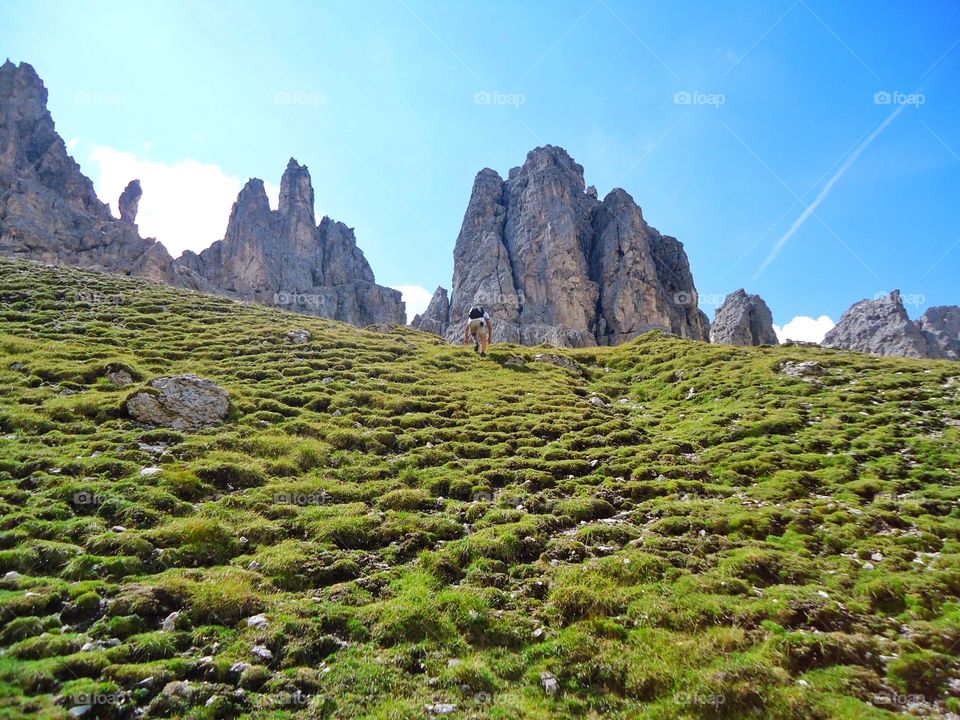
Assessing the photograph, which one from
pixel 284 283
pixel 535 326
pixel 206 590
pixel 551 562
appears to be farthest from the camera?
pixel 284 283

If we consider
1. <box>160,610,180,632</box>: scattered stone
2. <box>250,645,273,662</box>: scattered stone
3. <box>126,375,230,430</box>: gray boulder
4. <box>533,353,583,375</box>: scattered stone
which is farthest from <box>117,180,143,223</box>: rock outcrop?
<box>250,645,273,662</box>: scattered stone

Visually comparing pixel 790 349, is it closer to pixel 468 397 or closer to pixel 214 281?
pixel 468 397

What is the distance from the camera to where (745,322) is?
474 feet

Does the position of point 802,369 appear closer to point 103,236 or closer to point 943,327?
point 103,236

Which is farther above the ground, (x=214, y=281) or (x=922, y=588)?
(x=214, y=281)

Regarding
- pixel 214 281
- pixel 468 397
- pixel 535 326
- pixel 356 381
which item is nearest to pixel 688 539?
pixel 468 397

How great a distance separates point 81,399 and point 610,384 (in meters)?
34.7

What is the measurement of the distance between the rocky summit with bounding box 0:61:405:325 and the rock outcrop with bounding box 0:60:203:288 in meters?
0.26

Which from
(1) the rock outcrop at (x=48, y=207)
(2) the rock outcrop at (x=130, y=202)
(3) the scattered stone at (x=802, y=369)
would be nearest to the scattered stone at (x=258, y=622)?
(3) the scattered stone at (x=802, y=369)

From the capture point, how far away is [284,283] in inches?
7451

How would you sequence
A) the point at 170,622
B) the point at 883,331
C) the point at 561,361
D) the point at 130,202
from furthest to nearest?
1. the point at 130,202
2. the point at 883,331
3. the point at 561,361
4. the point at 170,622

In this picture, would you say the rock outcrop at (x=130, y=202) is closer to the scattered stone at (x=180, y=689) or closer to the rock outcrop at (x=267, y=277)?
the rock outcrop at (x=267, y=277)

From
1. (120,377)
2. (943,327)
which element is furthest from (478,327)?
(943,327)

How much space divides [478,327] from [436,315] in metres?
130
